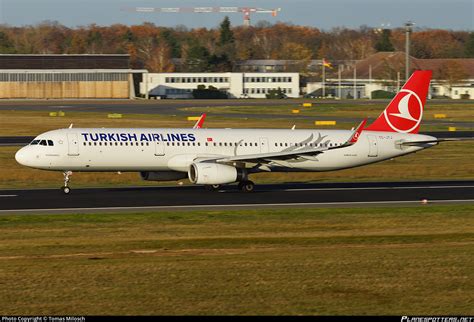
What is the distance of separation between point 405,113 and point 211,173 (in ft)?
41.8

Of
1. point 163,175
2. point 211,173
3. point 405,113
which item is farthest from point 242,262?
point 405,113

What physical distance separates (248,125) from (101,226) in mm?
64789

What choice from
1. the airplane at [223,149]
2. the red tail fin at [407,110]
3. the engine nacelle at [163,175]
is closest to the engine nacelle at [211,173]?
the airplane at [223,149]

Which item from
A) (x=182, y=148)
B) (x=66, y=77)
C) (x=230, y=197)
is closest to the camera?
(x=230, y=197)

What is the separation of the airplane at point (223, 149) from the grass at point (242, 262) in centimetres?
836

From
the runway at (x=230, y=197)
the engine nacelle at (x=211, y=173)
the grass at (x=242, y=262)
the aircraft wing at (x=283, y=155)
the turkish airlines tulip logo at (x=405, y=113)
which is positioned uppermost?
the turkish airlines tulip logo at (x=405, y=113)

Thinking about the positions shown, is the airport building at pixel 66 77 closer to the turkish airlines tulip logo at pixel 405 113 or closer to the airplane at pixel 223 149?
A: the turkish airlines tulip logo at pixel 405 113

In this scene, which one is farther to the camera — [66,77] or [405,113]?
[66,77]

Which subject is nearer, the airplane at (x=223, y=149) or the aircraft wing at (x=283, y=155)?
the airplane at (x=223, y=149)

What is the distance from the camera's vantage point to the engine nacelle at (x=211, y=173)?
148ft

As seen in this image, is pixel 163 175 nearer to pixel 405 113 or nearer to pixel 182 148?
pixel 182 148

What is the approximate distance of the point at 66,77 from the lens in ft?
613

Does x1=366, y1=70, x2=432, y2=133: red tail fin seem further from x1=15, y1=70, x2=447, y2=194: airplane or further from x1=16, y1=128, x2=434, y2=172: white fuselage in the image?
x1=16, y1=128, x2=434, y2=172: white fuselage

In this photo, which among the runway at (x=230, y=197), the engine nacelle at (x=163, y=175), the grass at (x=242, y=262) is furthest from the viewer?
the engine nacelle at (x=163, y=175)
